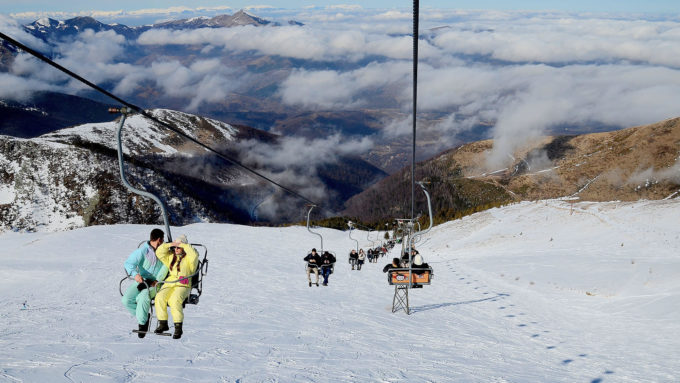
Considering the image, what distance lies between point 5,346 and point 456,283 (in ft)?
105

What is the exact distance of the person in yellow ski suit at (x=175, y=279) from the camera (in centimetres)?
1262

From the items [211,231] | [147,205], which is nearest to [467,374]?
[211,231]

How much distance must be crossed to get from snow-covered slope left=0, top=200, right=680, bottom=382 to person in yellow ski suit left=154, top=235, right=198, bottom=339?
8.72 ft

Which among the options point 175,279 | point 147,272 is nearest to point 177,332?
point 175,279

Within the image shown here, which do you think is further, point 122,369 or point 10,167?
point 10,167

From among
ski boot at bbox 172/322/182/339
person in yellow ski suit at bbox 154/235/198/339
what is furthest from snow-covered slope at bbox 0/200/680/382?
person in yellow ski suit at bbox 154/235/198/339

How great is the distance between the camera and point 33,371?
14.0 metres

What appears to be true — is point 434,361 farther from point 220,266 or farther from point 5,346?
point 220,266

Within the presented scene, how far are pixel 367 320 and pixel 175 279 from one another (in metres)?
14.0

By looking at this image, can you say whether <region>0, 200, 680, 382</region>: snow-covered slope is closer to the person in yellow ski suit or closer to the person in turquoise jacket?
the person in turquoise jacket

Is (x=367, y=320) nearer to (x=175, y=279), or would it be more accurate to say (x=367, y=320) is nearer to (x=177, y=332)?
(x=177, y=332)

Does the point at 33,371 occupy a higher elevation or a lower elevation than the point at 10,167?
lower

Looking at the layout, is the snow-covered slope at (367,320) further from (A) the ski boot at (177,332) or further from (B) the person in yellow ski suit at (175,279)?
(B) the person in yellow ski suit at (175,279)

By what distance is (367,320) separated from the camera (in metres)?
24.4
